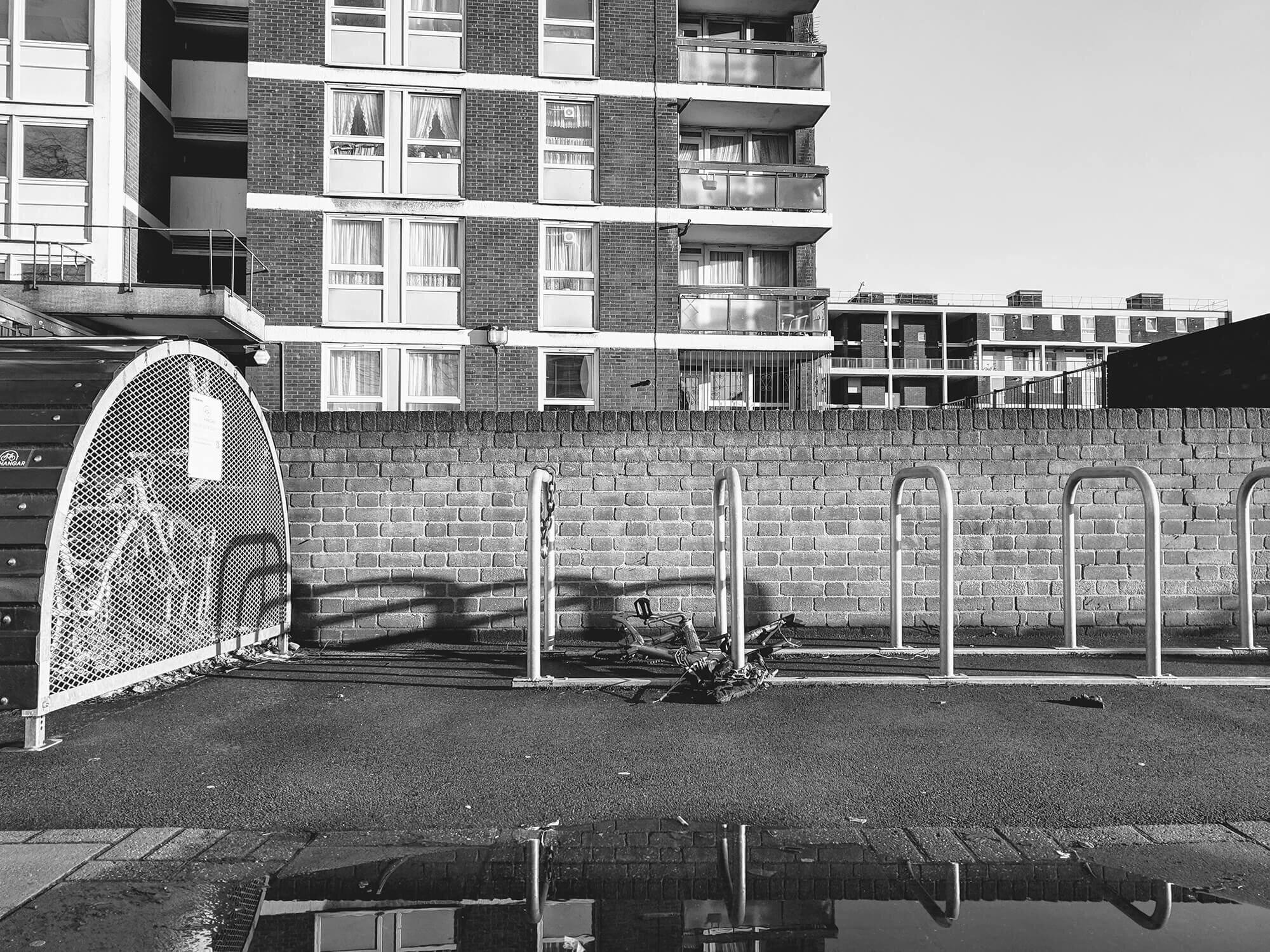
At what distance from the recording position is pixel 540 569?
773 cm

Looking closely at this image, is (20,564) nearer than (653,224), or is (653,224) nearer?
(20,564)

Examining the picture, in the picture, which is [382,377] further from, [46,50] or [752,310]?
[46,50]

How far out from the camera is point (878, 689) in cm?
643

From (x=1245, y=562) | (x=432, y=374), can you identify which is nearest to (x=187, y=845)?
(x=1245, y=562)

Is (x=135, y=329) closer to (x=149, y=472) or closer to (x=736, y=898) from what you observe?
(x=149, y=472)

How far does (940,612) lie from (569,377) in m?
14.6

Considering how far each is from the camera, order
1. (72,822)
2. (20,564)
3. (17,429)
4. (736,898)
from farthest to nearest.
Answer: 1. (17,429)
2. (20,564)
3. (72,822)
4. (736,898)

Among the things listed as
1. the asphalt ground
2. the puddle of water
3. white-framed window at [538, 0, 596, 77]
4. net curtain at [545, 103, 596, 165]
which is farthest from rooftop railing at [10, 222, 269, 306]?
the puddle of water

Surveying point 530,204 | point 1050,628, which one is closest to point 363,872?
point 1050,628

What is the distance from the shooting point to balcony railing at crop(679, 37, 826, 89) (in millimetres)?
22344

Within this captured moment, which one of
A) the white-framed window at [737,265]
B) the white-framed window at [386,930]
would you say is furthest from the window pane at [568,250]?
the white-framed window at [386,930]

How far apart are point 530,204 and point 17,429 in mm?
15842

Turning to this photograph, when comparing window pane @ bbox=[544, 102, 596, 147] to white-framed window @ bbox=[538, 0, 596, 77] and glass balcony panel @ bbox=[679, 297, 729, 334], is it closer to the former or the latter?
white-framed window @ bbox=[538, 0, 596, 77]

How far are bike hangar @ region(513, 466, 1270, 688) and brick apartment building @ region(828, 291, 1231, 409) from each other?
61.5 m
